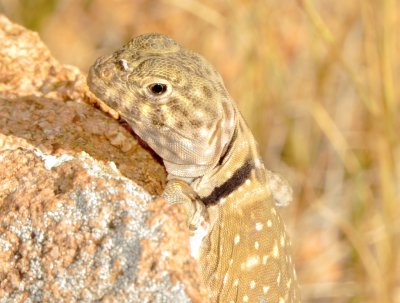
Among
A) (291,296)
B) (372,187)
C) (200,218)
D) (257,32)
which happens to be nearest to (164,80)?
(200,218)

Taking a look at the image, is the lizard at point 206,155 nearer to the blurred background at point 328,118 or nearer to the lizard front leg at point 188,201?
the lizard front leg at point 188,201

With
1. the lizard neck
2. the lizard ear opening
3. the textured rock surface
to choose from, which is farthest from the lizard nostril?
the lizard neck

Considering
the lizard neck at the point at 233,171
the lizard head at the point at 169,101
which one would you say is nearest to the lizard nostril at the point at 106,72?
the lizard head at the point at 169,101

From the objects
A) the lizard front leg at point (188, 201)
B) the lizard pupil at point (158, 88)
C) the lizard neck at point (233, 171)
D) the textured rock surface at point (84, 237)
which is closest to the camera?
the textured rock surface at point (84, 237)

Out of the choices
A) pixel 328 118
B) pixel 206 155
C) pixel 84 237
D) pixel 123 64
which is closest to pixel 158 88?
pixel 123 64

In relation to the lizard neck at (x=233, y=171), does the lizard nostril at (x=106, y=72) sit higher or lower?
higher

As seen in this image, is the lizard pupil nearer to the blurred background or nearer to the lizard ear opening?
the lizard ear opening

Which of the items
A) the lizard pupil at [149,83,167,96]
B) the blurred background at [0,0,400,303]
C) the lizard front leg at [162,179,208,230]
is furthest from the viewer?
the blurred background at [0,0,400,303]

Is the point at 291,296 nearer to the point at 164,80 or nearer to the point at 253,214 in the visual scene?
the point at 253,214
